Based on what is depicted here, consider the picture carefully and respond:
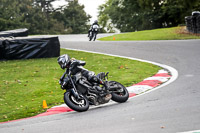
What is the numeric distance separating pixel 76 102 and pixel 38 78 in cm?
607

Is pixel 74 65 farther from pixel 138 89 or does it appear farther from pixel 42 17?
pixel 42 17

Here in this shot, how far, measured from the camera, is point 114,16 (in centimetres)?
7144

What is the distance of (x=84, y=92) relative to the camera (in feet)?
27.2

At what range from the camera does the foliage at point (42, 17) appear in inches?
2344

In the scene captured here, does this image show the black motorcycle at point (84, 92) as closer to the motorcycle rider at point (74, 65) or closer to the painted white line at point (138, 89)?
the motorcycle rider at point (74, 65)

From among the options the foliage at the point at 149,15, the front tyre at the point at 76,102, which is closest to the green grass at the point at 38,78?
the front tyre at the point at 76,102

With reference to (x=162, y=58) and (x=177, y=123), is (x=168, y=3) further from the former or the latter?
(x=177, y=123)

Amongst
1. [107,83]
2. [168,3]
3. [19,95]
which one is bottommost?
[19,95]

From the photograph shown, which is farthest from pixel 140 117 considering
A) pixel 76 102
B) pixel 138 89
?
pixel 138 89

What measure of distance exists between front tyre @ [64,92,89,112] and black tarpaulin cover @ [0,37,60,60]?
11.6m

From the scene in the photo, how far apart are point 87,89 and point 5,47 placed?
1169 centimetres

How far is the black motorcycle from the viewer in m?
7.95

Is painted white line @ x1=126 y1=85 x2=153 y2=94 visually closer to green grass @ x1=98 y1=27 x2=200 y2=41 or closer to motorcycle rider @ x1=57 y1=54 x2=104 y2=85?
motorcycle rider @ x1=57 y1=54 x2=104 y2=85

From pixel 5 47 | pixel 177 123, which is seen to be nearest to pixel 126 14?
pixel 5 47
